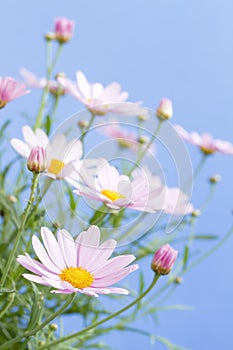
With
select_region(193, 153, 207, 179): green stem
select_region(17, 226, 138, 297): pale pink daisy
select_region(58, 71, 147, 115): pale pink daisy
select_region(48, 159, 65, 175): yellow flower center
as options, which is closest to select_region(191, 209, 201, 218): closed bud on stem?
select_region(193, 153, 207, 179): green stem

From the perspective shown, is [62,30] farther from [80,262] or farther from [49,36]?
[80,262]

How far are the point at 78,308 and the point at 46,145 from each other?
0.77 feet

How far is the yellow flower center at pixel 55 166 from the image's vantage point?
1.82 feet

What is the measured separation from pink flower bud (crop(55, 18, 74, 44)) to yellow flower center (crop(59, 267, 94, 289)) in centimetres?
39

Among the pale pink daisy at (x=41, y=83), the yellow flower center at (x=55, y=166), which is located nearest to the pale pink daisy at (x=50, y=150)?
the yellow flower center at (x=55, y=166)

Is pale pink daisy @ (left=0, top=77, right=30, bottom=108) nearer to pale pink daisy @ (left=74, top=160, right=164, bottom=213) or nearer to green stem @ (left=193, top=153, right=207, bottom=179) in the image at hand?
pale pink daisy @ (left=74, top=160, right=164, bottom=213)

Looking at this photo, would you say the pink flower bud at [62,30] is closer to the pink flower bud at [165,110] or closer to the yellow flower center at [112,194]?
the pink flower bud at [165,110]

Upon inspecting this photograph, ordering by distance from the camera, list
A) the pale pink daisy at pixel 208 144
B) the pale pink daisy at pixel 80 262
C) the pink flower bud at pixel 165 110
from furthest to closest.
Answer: the pale pink daisy at pixel 208 144
the pink flower bud at pixel 165 110
the pale pink daisy at pixel 80 262

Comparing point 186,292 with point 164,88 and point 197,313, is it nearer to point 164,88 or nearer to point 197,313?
point 197,313

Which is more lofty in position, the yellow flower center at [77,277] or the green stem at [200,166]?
the green stem at [200,166]

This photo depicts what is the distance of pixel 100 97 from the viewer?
0.66 m

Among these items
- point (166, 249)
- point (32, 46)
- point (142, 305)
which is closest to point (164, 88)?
point (32, 46)

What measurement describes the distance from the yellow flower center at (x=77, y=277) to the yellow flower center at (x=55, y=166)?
0.38 feet

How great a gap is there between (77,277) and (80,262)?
0.06ft
